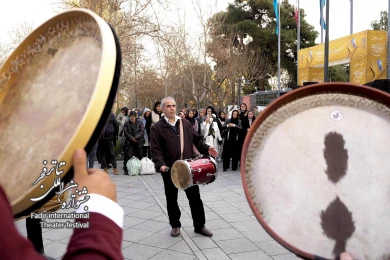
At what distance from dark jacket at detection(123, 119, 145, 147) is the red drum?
5.09 m

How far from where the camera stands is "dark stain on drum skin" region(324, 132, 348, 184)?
48.2 inches

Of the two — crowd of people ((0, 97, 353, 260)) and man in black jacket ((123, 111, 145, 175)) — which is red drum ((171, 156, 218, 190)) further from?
man in black jacket ((123, 111, 145, 175))

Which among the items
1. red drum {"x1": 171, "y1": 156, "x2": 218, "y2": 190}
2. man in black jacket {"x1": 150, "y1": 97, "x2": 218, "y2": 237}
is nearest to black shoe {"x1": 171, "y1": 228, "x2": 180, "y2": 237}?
man in black jacket {"x1": 150, "y1": 97, "x2": 218, "y2": 237}

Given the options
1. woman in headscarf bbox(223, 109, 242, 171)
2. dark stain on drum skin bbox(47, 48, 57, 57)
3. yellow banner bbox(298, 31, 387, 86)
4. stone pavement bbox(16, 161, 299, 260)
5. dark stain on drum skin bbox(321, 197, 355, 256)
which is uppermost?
yellow banner bbox(298, 31, 387, 86)

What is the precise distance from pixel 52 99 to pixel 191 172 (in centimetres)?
288

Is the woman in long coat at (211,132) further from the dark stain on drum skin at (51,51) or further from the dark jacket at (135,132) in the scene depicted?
the dark stain on drum skin at (51,51)

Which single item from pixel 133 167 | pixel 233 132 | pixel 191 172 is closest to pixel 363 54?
pixel 233 132

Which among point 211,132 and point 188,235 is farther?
point 211,132

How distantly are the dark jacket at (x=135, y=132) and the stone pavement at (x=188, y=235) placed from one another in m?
2.60

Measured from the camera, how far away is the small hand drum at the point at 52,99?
87 cm

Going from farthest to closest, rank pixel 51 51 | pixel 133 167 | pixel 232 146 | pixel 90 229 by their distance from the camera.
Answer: pixel 232 146
pixel 133 167
pixel 51 51
pixel 90 229

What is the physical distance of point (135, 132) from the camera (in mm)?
9164

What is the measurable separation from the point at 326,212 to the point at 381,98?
1.51 feet

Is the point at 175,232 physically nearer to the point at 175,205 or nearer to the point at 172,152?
Result: the point at 175,205
